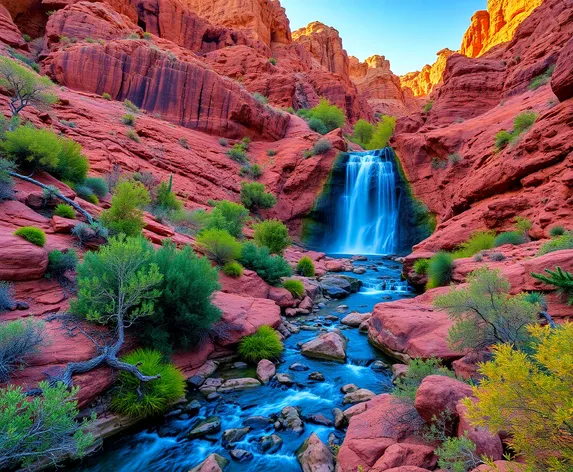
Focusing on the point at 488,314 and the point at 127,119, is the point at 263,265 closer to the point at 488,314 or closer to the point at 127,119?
the point at 488,314

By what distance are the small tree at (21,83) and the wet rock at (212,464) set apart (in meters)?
15.5

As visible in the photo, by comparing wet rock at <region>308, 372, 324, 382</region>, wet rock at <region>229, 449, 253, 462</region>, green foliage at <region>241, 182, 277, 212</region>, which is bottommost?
wet rock at <region>229, 449, 253, 462</region>

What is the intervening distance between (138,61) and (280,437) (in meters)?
31.3

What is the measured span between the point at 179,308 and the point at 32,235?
12.2ft

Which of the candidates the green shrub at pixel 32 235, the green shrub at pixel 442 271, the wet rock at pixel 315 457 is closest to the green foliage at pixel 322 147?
the green shrub at pixel 442 271

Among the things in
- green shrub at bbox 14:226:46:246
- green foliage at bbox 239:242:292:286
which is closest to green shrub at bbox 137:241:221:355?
green shrub at bbox 14:226:46:246

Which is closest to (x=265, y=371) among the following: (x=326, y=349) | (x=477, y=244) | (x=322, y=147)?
(x=326, y=349)

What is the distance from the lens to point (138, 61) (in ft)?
87.8

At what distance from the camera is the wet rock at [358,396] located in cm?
580

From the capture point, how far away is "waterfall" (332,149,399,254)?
2423 centimetres

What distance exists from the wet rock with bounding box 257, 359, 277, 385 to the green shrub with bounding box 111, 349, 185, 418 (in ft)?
5.48

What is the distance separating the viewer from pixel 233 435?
194 inches

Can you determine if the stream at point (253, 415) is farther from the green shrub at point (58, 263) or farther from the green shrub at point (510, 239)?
the green shrub at point (510, 239)

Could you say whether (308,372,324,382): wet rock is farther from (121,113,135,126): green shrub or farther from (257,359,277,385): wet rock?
(121,113,135,126): green shrub
